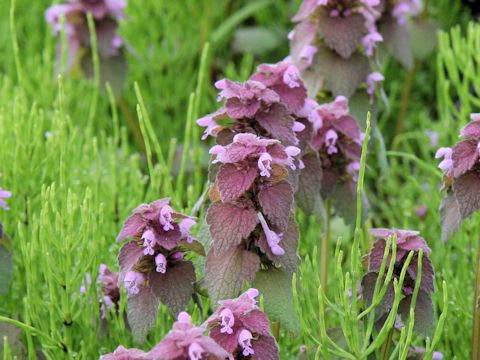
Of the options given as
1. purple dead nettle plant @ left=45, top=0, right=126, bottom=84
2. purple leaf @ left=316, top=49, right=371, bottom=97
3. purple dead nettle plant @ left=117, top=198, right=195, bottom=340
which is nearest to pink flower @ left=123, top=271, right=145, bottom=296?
purple dead nettle plant @ left=117, top=198, right=195, bottom=340

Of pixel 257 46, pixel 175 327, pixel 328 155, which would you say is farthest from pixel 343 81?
pixel 257 46

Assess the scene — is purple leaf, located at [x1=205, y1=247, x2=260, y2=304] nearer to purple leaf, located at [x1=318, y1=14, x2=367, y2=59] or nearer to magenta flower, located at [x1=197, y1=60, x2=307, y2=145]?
magenta flower, located at [x1=197, y1=60, x2=307, y2=145]

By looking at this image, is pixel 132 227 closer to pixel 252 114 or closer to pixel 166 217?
pixel 166 217

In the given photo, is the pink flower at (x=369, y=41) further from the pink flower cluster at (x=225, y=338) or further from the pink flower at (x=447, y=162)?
the pink flower cluster at (x=225, y=338)

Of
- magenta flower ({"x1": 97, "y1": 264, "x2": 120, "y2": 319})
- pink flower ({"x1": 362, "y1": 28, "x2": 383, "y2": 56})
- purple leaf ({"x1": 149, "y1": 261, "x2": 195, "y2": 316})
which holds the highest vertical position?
pink flower ({"x1": 362, "y1": 28, "x2": 383, "y2": 56})

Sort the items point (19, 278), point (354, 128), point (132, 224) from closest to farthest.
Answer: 1. point (132, 224)
2. point (354, 128)
3. point (19, 278)

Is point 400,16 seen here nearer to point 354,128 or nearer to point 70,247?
point 354,128

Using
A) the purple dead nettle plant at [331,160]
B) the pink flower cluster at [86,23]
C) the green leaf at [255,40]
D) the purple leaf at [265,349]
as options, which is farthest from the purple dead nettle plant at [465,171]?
the green leaf at [255,40]
